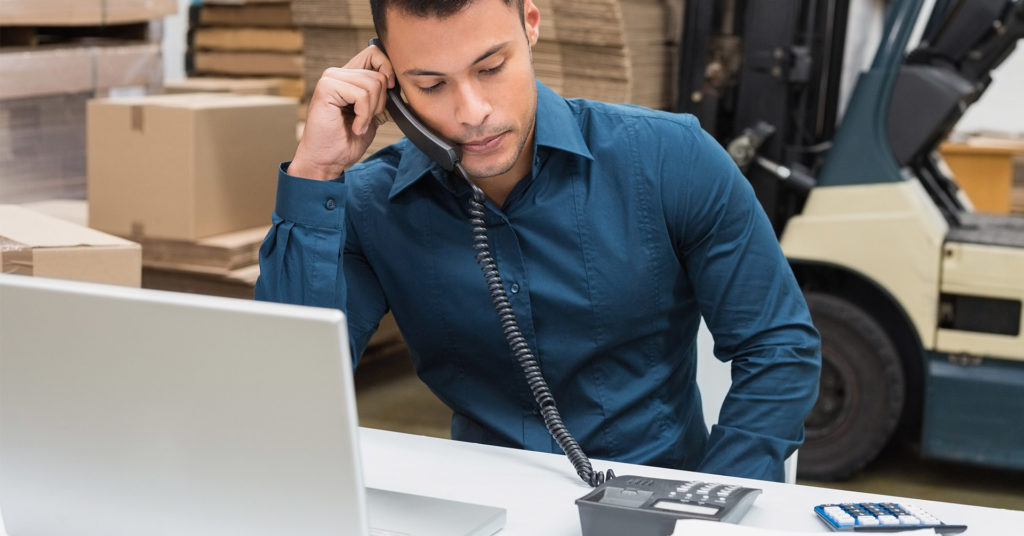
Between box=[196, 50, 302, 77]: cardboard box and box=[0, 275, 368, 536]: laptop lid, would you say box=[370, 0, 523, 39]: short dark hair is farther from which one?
box=[196, 50, 302, 77]: cardboard box

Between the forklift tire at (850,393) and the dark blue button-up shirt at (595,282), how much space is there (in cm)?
210

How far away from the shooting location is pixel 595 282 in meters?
1.76

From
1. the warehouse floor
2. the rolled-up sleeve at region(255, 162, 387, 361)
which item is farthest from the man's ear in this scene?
the warehouse floor

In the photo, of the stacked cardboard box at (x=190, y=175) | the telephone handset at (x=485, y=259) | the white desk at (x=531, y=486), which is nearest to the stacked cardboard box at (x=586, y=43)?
the stacked cardboard box at (x=190, y=175)

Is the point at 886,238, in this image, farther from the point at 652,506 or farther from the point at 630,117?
the point at 652,506

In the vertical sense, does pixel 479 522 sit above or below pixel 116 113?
below

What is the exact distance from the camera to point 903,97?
11.9 feet

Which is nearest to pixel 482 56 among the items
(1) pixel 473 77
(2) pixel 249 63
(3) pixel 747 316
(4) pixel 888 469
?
(1) pixel 473 77

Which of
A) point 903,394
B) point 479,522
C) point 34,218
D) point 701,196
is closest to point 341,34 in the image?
point 34,218

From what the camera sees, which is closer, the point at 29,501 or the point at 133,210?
the point at 29,501

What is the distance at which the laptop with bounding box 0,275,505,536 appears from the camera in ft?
3.17

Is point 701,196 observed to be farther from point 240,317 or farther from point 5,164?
point 5,164

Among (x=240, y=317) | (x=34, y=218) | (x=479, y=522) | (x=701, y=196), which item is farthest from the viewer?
(x=34, y=218)

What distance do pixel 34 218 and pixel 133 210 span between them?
1156 mm
